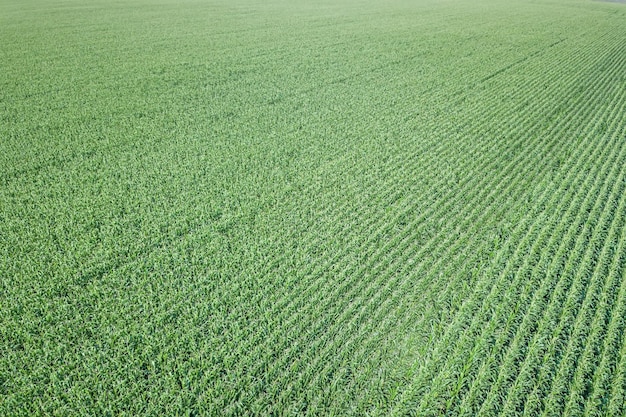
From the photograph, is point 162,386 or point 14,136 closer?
point 162,386

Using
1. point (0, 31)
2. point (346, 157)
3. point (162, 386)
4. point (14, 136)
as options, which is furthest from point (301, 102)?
point (0, 31)

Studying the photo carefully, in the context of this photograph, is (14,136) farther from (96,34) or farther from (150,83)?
(96,34)

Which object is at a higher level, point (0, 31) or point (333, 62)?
point (0, 31)

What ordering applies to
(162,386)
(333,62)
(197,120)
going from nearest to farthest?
(162,386)
(197,120)
(333,62)

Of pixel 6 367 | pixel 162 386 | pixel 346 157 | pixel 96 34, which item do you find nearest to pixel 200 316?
pixel 162 386

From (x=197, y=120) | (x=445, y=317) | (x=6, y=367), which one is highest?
(x=197, y=120)

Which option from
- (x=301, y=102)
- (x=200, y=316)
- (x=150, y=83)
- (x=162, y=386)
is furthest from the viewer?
(x=150, y=83)
